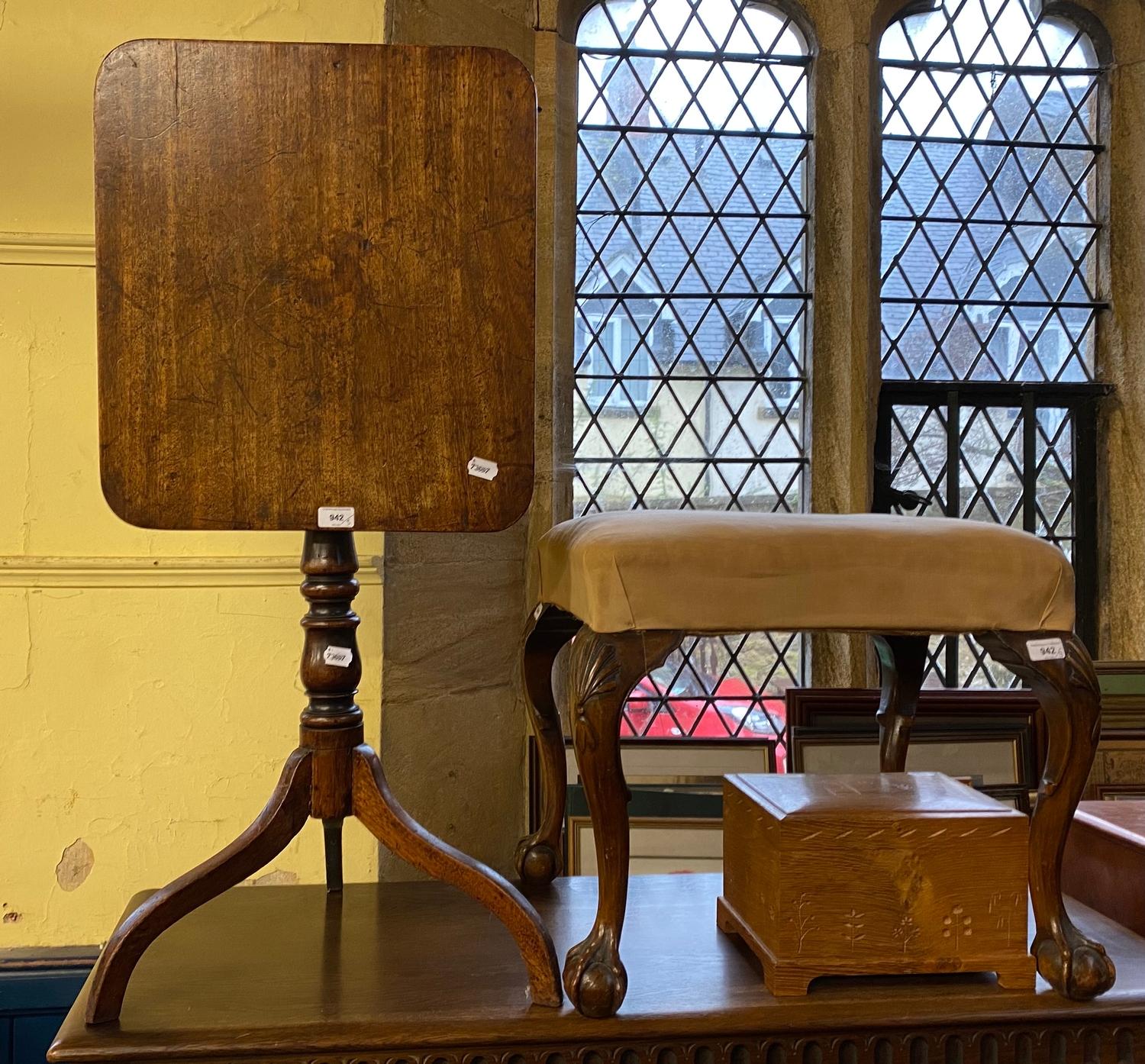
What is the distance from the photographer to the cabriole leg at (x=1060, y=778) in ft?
4.83

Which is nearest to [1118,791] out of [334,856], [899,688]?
[899,688]

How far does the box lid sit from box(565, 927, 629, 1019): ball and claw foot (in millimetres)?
268

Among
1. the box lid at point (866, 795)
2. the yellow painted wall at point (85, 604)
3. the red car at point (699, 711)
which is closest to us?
the box lid at point (866, 795)

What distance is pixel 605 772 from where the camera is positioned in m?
1.41

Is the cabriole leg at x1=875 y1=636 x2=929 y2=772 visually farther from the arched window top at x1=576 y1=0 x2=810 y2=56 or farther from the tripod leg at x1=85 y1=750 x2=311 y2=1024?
the arched window top at x1=576 y1=0 x2=810 y2=56

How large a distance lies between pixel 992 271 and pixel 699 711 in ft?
4.44

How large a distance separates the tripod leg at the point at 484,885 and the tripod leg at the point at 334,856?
22 centimetres

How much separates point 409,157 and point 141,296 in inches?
14.1

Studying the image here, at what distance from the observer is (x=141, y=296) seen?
1382 millimetres

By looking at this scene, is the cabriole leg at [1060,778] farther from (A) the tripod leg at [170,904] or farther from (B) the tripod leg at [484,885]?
(A) the tripod leg at [170,904]

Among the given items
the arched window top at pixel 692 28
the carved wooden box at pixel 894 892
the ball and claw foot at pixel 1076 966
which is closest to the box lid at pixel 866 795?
the carved wooden box at pixel 894 892

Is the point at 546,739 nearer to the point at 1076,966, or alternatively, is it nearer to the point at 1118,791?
the point at 1076,966

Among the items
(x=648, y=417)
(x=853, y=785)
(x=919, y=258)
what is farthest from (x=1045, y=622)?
(x=919, y=258)

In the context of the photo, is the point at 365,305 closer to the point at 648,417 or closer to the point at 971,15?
the point at 648,417
